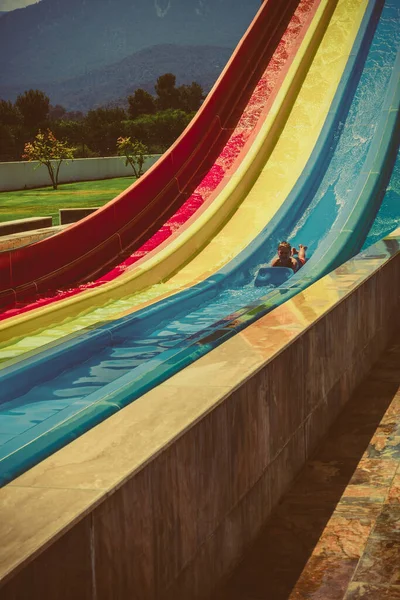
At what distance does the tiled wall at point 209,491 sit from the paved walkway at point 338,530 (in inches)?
3.1

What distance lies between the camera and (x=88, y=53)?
12850 centimetres

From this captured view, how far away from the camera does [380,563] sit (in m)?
3.74

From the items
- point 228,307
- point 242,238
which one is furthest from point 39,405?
point 242,238

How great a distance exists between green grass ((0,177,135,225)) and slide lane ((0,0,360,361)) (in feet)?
25.0

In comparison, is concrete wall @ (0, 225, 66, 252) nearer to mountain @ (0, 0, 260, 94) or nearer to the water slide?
the water slide

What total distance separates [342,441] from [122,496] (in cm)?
282

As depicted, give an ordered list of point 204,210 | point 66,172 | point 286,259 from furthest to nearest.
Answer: point 66,172 < point 204,210 < point 286,259

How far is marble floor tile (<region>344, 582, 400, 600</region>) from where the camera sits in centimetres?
345

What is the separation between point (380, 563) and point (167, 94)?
72141 millimetres

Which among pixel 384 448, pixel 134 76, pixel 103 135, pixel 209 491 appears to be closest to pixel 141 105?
pixel 103 135

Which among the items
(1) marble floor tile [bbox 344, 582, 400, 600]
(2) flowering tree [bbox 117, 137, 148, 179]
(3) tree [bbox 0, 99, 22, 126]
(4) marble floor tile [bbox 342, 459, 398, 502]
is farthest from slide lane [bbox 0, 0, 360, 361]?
(3) tree [bbox 0, 99, 22, 126]

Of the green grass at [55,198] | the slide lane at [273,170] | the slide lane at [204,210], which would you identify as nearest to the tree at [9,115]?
the green grass at [55,198]

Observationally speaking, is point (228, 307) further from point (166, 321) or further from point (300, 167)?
point (300, 167)

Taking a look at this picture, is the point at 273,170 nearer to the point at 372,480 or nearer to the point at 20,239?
the point at 20,239
